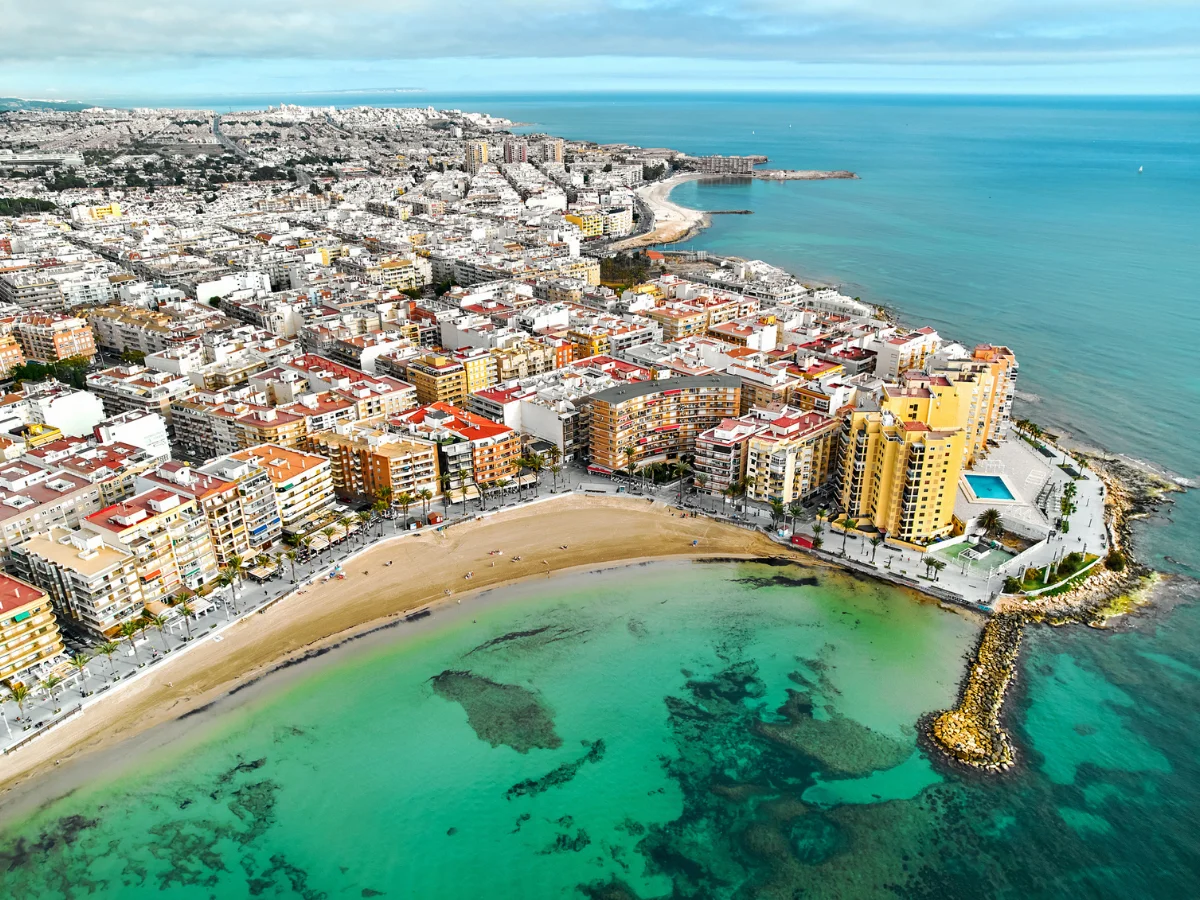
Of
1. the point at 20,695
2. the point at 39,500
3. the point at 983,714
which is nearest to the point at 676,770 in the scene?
the point at 983,714

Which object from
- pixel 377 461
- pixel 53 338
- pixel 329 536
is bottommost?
pixel 329 536

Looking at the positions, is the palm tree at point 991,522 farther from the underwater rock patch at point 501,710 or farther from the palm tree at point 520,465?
the underwater rock patch at point 501,710

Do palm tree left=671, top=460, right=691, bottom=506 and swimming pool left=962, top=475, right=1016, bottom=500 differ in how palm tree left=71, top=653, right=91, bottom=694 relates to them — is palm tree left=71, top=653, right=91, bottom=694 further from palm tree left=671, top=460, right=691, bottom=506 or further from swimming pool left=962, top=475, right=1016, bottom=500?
swimming pool left=962, top=475, right=1016, bottom=500

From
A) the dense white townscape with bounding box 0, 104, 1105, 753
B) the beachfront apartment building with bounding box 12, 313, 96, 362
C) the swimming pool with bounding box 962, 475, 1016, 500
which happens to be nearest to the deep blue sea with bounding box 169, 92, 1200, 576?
the swimming pool with bounding box 962, 475, 1016, 500

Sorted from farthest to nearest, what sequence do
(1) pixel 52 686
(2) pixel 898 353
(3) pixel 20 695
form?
(2) pixel 898 353 < (1) pixel 52 686 < (3) pixel 20 695

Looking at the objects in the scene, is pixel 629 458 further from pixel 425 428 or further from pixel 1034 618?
pixel 1034 618

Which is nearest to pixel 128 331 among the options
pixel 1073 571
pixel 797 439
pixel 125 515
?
pixel 125 515

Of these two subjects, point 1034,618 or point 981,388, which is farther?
point 981,388
